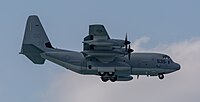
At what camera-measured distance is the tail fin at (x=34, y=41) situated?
6988cm

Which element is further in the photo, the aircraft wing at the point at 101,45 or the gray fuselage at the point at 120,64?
the gray fuselage at the point at 120,64

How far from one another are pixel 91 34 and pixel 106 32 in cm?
154

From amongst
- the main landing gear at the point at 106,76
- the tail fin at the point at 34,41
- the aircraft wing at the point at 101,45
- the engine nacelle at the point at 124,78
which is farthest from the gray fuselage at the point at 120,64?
the engine nacelle at the point at 124,78

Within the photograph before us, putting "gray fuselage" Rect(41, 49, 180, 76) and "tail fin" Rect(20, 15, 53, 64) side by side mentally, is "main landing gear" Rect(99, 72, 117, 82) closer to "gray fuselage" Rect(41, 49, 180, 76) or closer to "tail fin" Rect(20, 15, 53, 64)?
"gray fuselage" Rect(41, 49, 180, 76)

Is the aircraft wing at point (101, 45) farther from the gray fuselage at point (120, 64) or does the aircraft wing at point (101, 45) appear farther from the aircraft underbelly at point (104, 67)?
the gray fuselage at point (120, 64)

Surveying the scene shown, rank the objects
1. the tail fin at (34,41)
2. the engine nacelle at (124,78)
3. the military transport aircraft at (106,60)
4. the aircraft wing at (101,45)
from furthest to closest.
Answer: the engine nacelle at (124,78)
the tail fin at (34,41)
the military transport aircraft at (106,60)
the aircraft wing at (101,45)

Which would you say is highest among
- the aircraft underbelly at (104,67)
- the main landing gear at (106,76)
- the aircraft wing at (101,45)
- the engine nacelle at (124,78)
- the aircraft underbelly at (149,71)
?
the aircraft wing at (101,45)

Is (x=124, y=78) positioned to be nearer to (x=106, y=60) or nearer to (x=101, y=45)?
(x=106, y=60)

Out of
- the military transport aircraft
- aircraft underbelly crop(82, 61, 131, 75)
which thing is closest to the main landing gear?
the military transport aircraft

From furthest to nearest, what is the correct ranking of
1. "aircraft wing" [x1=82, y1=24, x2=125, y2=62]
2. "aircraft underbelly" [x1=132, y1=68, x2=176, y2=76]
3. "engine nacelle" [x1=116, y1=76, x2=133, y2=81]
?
1. "engine nacelle" [x1=116, y1=76, x2=133, y2=81]
2. "aircraft underbelly" [x1=132, y1=68, x2=176, y2=76]
3. "aircraft wing" [x1=82, y1=24, x2=125, y2=62]

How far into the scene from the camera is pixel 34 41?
71.1 metres

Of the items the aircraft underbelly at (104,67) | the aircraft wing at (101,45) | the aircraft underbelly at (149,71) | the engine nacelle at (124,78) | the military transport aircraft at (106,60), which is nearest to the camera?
the aircraft wing at (101,45)

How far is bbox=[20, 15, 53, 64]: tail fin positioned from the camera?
69.9m

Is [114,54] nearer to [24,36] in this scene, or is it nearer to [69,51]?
[69,51]
